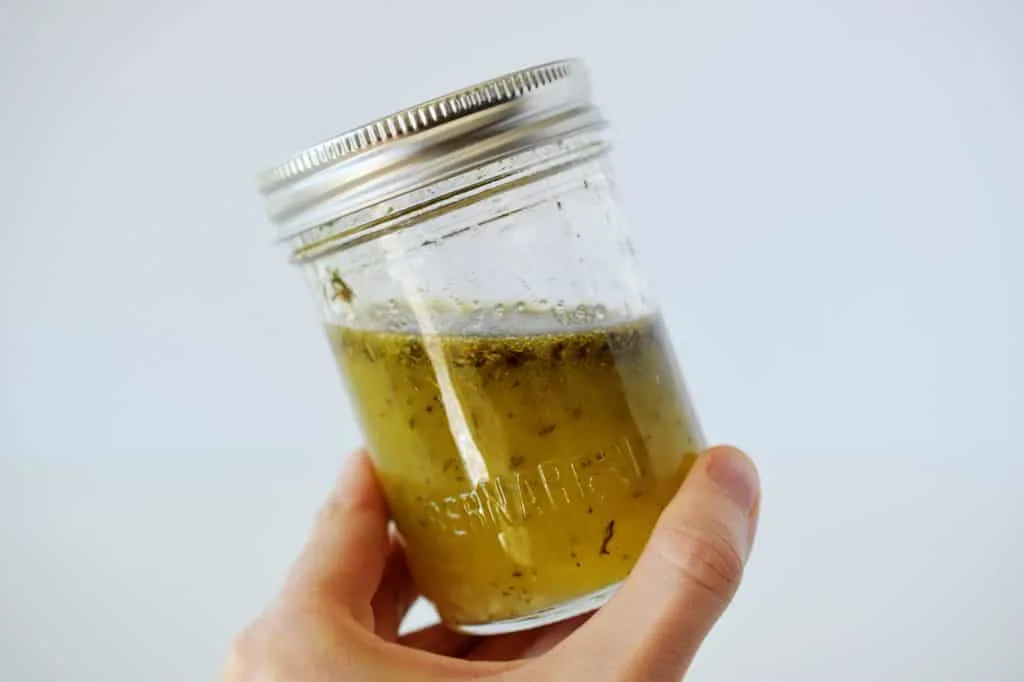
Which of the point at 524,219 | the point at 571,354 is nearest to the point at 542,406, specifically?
the point at 571,354

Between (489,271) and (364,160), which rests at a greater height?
(364,160)

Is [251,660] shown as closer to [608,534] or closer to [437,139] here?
[608,534]

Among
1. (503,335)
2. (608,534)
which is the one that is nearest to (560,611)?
(608,534)

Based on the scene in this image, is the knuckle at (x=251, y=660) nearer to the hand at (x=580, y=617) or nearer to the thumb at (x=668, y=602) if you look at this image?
the hand at (x=580, y=617)

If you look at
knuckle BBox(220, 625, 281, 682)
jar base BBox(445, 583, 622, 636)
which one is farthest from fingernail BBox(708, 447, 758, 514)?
knuckle BBox(220, 625, 281, 682)

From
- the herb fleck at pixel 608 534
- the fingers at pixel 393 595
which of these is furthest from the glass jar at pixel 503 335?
the fingers at pixel 393 595

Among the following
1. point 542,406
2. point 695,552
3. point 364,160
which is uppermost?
point 364,160

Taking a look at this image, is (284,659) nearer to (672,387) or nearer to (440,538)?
(440,538)
